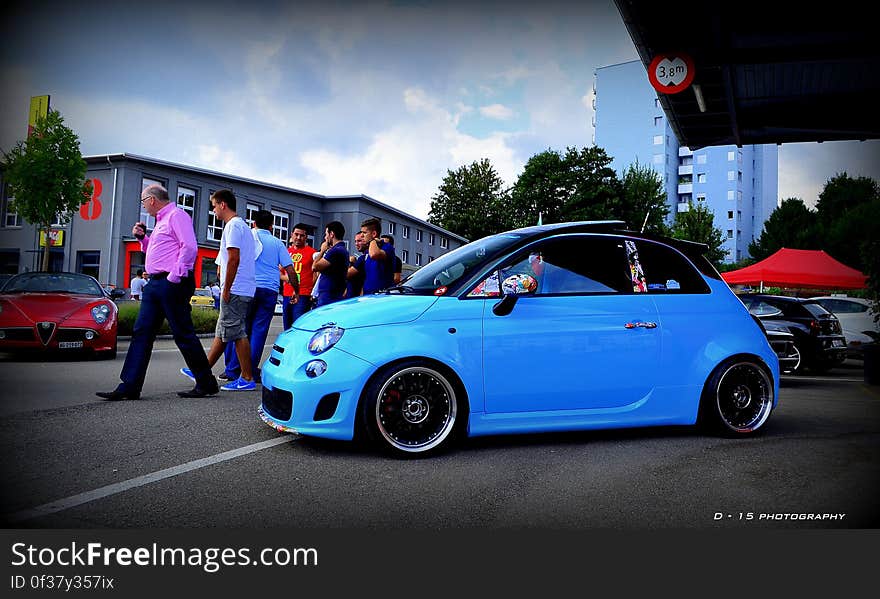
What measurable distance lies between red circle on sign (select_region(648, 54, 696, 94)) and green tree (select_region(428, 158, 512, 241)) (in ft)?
183

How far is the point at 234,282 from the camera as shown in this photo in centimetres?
678

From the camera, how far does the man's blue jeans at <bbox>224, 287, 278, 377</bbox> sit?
7.75 metres

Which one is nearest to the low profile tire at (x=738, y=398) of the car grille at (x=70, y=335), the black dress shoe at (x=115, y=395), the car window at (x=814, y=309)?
the black dress shoe at (x=115, y=395)

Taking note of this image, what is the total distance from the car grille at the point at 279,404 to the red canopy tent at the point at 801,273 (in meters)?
18.1

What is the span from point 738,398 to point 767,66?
9.57 metres

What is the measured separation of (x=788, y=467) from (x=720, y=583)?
2230 millimetres

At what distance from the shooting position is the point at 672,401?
4.93 m

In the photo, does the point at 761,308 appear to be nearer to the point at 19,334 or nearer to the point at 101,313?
the point at 101,313

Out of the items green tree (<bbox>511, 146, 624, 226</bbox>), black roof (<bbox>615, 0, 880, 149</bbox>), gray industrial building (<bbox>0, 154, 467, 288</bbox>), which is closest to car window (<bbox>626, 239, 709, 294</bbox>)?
black roof (<bbox>615, 0, 880, 149</bbox>)

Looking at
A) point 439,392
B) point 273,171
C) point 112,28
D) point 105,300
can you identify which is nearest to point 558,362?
point 439,392

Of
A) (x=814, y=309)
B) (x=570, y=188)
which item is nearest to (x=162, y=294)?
(x=814, y=309)

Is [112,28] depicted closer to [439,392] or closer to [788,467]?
[439,392]

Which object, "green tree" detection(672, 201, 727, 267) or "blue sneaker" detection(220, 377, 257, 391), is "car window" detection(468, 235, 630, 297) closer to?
"blue sneaker" detection(220, 377, 257, 391)

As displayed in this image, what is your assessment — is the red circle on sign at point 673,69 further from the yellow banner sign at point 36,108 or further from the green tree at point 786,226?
the green tree at point 786,226
